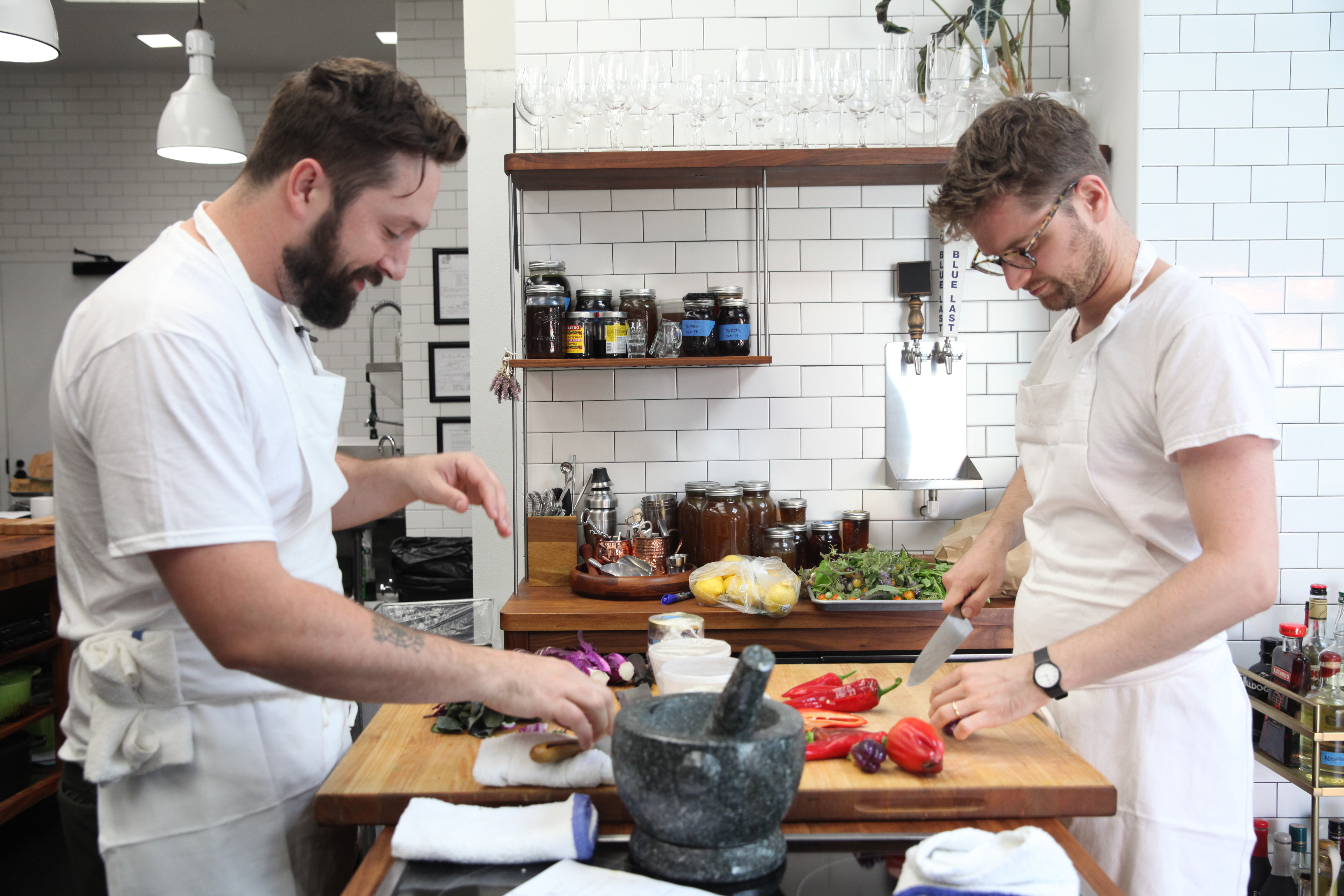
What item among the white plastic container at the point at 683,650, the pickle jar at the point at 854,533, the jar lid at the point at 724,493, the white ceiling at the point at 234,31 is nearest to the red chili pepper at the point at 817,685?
the white plastic container at the point at 683,650

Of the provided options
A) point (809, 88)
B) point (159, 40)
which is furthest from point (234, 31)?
point (809, 88)

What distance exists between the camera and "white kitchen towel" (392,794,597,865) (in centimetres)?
127

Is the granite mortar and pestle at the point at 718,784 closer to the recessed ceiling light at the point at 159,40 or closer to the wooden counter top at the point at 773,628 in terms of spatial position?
the wooden counter top at the point at 773,628

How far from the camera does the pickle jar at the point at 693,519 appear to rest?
3.49m

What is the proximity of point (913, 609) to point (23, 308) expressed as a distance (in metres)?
7.66

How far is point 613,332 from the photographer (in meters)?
3.37

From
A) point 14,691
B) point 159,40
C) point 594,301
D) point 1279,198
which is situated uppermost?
point 159,40

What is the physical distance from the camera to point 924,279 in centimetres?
361

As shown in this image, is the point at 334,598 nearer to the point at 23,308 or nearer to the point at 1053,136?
the point at 1053,136

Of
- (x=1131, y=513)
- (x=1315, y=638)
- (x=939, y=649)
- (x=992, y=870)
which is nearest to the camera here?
(x=992, y=870)

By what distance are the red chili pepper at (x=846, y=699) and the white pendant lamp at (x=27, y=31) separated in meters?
3.15

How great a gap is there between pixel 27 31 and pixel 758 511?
2.94 m

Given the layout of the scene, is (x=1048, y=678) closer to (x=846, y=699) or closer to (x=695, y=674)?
(x=846, y=699)

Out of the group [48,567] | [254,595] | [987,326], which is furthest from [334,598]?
[48,567]
